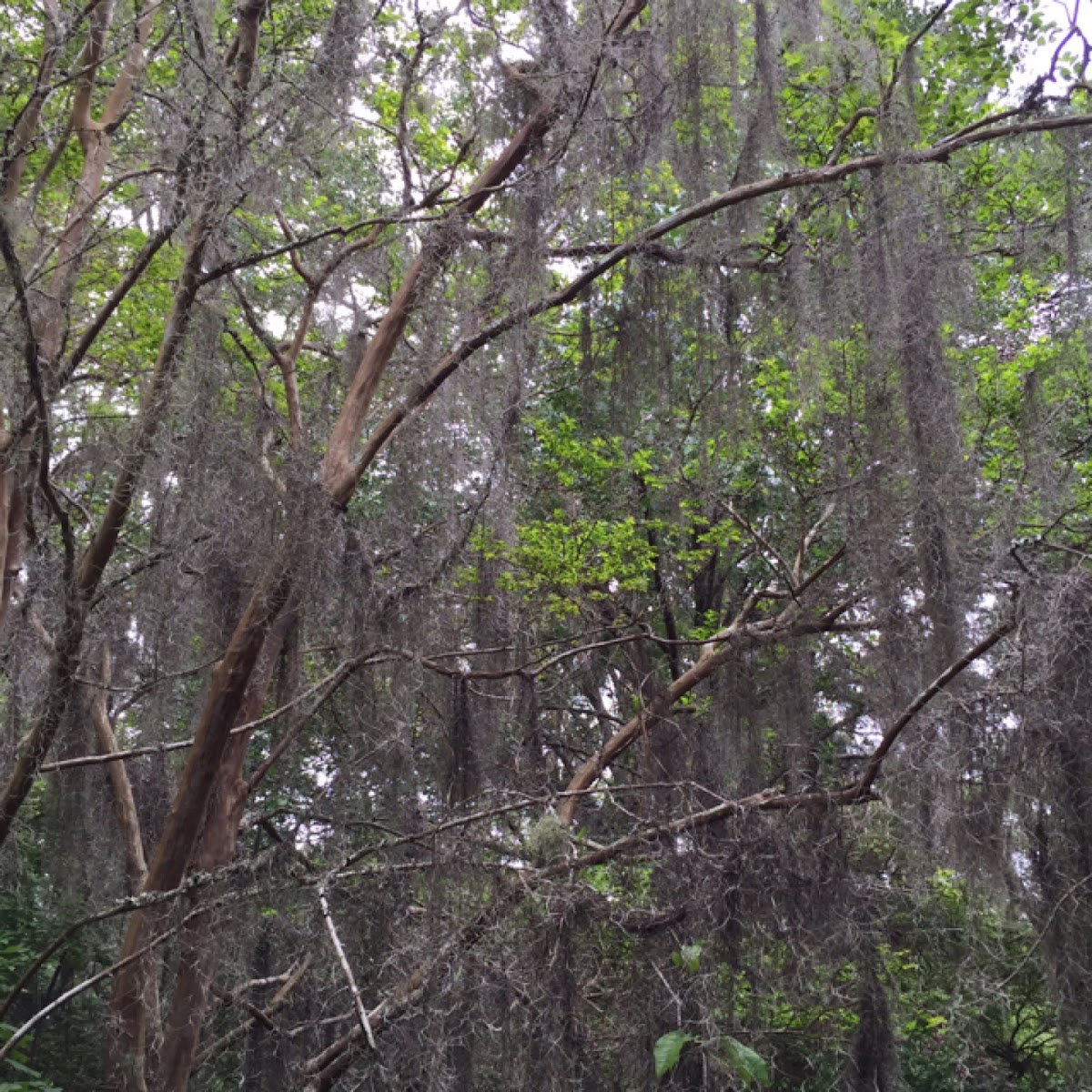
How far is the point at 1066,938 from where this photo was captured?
110 inches

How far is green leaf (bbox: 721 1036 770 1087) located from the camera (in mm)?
3031

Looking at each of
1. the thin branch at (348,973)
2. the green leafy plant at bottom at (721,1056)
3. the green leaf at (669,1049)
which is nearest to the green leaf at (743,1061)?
the green leafy plant at bottom at (721,1056)

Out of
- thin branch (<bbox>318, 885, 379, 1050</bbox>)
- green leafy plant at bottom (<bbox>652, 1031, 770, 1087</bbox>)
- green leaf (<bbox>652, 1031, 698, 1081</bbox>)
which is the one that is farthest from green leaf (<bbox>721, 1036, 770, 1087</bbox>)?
thin branch (<bbox>318, 885, 379, 1050</bbox>)

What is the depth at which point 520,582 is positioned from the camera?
245 inches

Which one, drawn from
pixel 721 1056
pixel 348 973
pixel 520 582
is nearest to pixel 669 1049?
pixel 721 1056

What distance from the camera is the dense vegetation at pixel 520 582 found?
321 centimetres

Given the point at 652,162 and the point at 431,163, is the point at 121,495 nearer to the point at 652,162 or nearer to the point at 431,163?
the point at 652,162

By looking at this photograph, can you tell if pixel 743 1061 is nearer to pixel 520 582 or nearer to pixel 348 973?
pixel 348 973

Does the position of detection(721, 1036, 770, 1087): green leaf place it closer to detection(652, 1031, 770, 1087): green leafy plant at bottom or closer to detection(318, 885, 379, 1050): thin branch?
detection(652, 1031, 770, 1087): green leafy plant at bottom

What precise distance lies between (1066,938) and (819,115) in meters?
6.56

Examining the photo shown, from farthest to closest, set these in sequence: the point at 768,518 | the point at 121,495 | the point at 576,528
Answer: the point at 768,518
the point at 576,528
the point at 121,495

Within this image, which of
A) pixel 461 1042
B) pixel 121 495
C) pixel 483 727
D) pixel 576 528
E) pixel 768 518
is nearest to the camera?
pixel 461 1042

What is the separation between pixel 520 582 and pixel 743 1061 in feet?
11.6

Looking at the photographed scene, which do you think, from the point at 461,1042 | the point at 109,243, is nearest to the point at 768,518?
the point at 109,243
